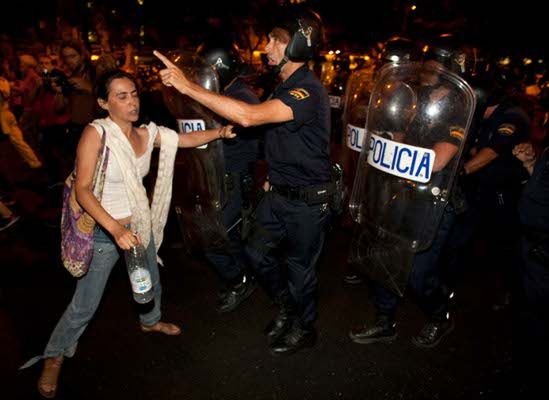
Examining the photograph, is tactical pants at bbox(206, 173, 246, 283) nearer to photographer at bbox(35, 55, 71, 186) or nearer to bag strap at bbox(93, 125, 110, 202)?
bag strap at bbox(93, 125, 110, 202)

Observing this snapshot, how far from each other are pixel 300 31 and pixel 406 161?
1.07 meters

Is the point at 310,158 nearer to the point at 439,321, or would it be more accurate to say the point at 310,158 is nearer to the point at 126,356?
the point at 439,321

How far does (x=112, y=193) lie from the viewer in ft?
7.86

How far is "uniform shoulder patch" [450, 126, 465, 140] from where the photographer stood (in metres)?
2.12

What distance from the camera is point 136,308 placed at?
3318mm

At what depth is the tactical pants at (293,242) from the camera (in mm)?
2640

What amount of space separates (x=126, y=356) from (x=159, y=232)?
→ 0.98 m

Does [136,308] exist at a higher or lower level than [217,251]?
lower

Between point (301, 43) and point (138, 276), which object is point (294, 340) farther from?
point (301, 43)

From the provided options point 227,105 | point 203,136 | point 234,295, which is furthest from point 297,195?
point 234,295

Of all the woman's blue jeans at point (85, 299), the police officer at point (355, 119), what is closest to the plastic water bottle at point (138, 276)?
the woman's blue jeans at point (85, 299)

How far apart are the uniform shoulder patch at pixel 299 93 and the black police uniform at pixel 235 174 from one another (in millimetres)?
854

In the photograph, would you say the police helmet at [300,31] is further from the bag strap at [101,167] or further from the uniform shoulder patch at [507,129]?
the uniform shoulder patch at [507,129]

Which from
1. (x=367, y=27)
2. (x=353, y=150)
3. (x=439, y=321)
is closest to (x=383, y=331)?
(x=439, y=321)
